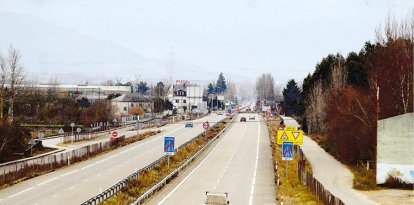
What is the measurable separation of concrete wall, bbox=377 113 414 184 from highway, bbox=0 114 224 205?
18628mm

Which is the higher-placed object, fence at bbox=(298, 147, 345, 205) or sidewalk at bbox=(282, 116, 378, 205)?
fence at bbox=(298, 147, 345, 205)

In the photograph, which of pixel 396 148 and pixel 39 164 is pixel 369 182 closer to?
pixel 396 148

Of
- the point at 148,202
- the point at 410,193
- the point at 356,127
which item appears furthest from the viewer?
the point at 356,127

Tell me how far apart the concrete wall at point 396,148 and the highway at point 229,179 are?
804cm

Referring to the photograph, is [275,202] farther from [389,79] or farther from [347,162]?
[347,162]

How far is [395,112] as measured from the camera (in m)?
45.1

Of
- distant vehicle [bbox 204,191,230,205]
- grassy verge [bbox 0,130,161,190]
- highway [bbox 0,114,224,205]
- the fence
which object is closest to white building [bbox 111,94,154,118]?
highway [bbox 0,114,224,205]

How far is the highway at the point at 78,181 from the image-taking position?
28188 mm

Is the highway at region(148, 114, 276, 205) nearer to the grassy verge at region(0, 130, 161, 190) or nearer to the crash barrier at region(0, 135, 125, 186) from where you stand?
the grassy verge at region(0, 130, 161, 190)

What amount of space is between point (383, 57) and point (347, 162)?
1128 centimetres

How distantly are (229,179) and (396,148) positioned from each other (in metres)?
12.2

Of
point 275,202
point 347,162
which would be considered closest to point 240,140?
point 347,162

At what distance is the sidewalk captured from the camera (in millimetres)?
32172

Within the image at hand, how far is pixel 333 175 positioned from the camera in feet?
140
